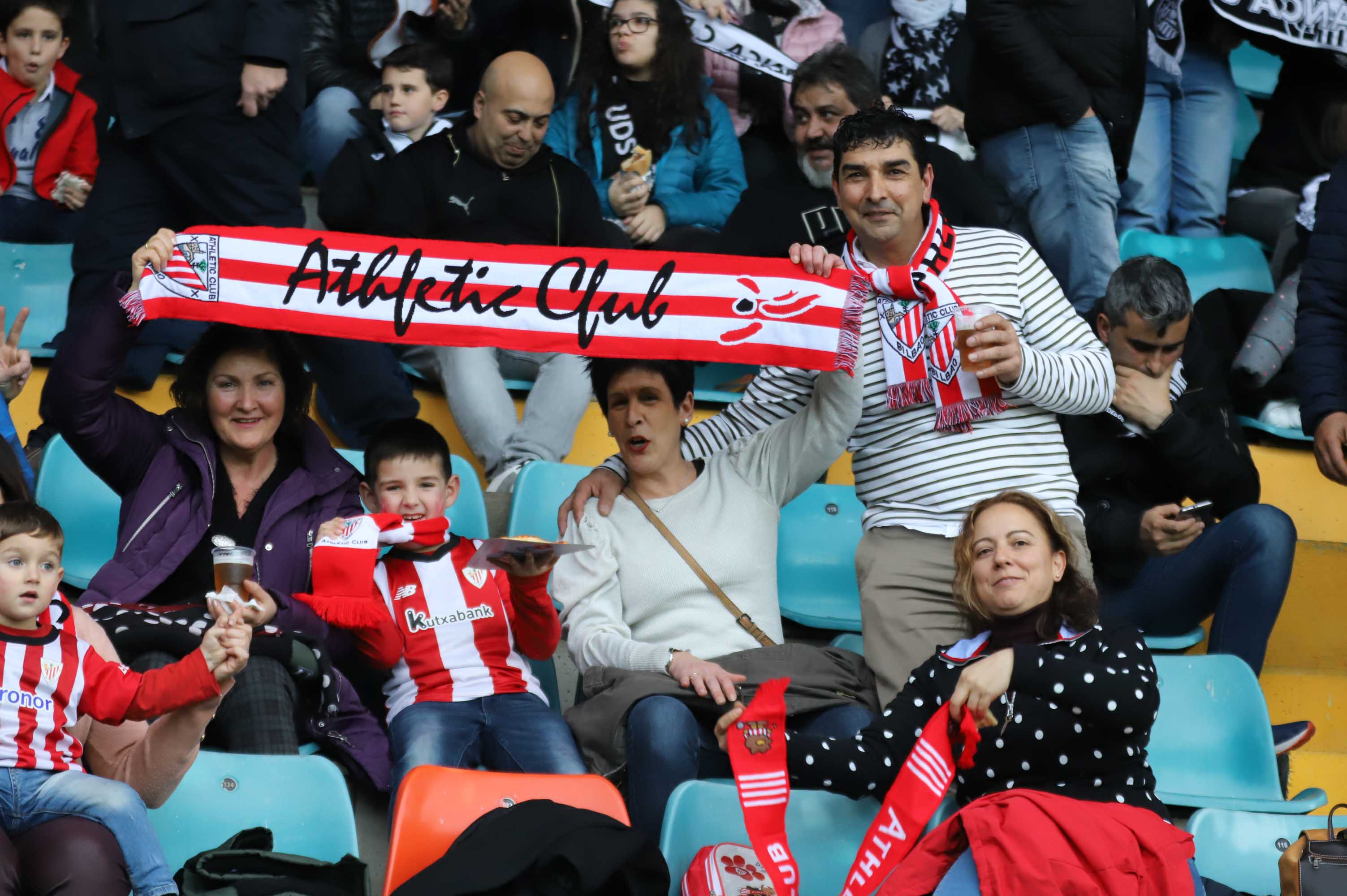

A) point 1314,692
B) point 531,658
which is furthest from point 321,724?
point 1314,692

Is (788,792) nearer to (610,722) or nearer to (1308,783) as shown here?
(610,722)

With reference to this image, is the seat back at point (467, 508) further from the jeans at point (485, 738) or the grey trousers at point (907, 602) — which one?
the grey trousers at point (907, 602)

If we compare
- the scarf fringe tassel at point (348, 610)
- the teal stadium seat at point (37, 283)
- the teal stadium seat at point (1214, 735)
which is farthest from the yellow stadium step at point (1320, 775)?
the teal stadium seat at point (37, 283)

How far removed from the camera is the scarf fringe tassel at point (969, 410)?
3.57 metres

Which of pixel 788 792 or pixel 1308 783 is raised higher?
pixel 788 792

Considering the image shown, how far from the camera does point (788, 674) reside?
11.0 ft

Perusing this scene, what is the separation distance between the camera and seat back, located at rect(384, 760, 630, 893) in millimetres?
2809

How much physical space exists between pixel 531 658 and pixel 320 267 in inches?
39.2

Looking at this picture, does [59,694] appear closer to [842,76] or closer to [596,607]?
[596,607]

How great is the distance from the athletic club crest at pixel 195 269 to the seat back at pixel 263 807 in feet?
3.63

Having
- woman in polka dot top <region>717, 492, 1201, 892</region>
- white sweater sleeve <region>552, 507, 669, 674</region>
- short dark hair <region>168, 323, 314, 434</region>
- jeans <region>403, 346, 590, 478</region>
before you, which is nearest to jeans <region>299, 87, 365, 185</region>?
jeans <region>403, 346, 590, 478</region>

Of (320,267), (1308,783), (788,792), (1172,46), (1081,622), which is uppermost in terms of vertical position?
(1172,46)

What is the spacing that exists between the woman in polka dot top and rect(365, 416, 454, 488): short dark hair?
1028mm

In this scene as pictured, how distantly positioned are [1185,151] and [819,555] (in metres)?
2.66
